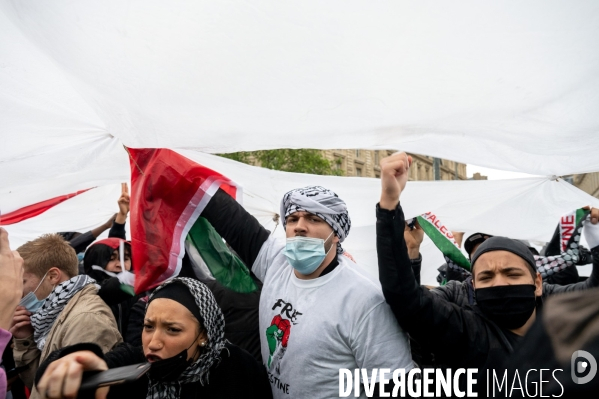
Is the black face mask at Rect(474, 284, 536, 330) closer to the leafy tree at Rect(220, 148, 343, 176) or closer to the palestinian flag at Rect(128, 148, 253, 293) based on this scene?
the palestinian flag at Rect(128, 148, 253, 293)

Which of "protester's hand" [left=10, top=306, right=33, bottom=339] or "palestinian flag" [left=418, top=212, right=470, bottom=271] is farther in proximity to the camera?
"palestinian flag" [left=418, top=212, right=470, bottom=271]

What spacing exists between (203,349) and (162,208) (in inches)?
31.4

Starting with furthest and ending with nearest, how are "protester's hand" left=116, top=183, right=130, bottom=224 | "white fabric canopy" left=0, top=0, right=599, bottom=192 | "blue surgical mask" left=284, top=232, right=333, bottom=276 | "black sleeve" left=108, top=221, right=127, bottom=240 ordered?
"black sleeve" left=108, top=221, right=127, bottom=240
"protester's hand" left=116, top=183, right=130, bottom=224
"blue surgical mask" left=284, top=232, right=333, bottom=276
"white fabric canopy" left=0, top=0, right=599, bottom=192

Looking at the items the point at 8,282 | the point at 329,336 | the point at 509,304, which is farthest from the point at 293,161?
the point at 8,282

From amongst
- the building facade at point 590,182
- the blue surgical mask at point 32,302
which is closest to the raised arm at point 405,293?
the blue surgical mask at point 32,302

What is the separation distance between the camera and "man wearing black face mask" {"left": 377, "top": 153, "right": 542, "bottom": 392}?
1.97m

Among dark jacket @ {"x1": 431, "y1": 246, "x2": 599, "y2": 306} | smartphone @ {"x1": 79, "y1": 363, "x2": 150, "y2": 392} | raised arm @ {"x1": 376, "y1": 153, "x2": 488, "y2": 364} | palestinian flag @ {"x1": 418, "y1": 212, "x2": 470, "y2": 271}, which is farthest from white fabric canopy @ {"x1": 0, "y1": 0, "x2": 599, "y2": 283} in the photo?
palestinian flag @ {"x1": 418, "y1": 212, "x2": 470, "y2": 271}

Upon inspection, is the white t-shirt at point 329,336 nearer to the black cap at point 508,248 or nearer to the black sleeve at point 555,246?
the black cap at point 508,248

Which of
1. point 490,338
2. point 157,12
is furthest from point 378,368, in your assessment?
point 157,12

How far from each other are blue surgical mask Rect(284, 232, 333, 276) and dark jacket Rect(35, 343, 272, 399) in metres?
0.49

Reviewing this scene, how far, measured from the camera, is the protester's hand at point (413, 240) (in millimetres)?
3600

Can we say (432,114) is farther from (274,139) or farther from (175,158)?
(175,158)

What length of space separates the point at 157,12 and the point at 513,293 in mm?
1803

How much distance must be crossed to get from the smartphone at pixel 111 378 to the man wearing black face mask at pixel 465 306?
0.97 metres
